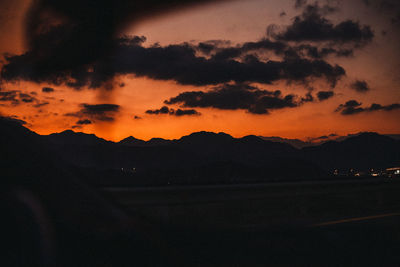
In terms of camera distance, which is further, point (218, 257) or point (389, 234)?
point (389, 234)

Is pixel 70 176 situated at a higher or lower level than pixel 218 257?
higher

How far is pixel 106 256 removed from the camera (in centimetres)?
201

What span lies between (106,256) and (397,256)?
1945 millimetres

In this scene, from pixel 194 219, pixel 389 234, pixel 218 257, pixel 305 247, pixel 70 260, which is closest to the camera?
pixel 70 260

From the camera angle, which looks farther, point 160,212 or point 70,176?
point 160,212

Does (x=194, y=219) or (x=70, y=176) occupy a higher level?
(x=70, y=176)

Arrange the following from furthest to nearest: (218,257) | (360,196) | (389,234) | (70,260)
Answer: (360,196), (389,234), (218,257), (70,260)

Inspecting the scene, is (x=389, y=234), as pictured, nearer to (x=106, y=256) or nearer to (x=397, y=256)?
(x=397, y=256)

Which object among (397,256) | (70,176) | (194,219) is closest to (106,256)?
(70,176)

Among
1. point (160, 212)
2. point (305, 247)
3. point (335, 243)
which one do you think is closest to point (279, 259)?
point (305, 247)

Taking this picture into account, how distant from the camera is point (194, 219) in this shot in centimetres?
1285

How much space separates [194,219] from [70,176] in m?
10.8

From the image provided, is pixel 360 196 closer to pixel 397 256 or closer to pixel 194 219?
pixel 194 219

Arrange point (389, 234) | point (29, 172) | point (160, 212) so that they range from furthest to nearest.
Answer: point (160, 212)
point (389, 234)
point (29, 172)
